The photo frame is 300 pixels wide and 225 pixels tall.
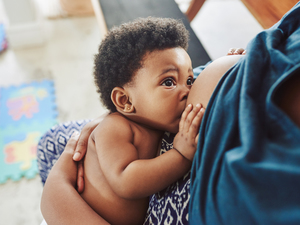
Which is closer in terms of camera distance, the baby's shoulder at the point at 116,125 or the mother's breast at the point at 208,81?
the mother's breast at the point at 208,81

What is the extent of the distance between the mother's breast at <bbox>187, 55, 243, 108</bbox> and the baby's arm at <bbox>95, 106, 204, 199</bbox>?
2 cm

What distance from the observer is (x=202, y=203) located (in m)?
0.43

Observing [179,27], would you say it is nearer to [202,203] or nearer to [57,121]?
[202,203]

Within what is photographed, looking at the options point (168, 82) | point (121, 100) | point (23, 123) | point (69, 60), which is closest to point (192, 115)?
point (168, 82)

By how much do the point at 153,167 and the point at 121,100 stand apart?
240 millimetres

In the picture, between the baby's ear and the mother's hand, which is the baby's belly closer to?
the mother's hand

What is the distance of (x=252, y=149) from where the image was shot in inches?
14.4

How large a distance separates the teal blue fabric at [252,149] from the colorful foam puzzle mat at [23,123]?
130cm

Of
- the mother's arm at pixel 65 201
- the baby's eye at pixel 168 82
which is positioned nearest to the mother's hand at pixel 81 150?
the mother's arm at pixel 65 201

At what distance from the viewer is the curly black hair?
70 cm

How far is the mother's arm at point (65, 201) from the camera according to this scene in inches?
25.0

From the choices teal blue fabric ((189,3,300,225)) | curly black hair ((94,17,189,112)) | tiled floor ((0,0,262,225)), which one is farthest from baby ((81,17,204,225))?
tiled floor ((0,0,262,225))

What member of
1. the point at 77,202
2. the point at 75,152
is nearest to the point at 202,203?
the point at 77,202

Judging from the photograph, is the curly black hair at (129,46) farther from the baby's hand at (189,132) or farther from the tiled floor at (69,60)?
the tiled floor at (69,60)
